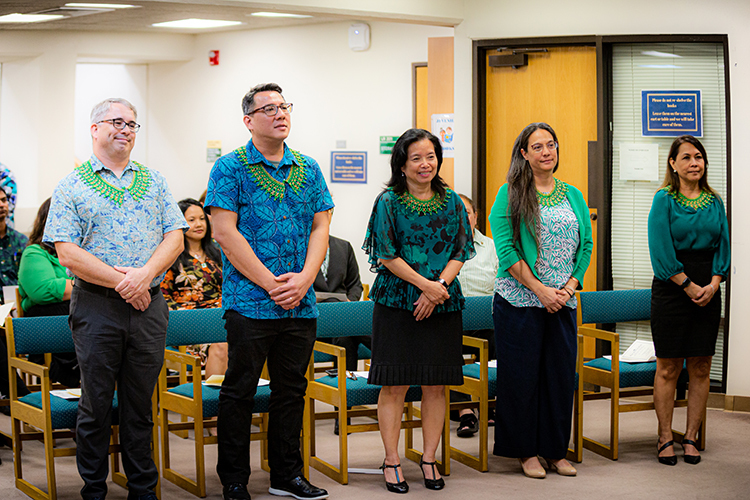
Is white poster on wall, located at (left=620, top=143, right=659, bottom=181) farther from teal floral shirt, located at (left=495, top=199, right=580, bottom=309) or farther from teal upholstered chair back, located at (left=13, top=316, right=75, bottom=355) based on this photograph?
teal upholstered chair back, located at (left=13, top=316, right=75, bottom=355)

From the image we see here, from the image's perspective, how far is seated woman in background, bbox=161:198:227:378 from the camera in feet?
14.8

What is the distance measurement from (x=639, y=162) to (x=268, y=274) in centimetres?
308

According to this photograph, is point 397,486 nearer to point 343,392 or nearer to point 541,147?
point 343,392

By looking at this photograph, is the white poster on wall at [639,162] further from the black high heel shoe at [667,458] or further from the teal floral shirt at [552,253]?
the black high heel shoe at [667,458]

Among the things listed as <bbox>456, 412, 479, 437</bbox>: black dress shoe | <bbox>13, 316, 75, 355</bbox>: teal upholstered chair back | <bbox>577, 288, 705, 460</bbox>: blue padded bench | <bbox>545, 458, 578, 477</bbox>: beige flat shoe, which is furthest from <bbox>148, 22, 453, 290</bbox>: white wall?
<bbox>13, 316, 75, 355</bbox>: teal upholstered chair back

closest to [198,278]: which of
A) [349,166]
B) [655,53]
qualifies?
[349,166]

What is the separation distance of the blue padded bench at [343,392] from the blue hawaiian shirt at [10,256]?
207 centimetres

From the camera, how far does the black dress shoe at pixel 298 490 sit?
3408 millimetres

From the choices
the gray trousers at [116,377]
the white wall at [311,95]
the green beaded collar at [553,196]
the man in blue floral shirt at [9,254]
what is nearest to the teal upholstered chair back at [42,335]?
the gray trousers at [116,377]

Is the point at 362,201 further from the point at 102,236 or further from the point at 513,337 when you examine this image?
the point at 102,236

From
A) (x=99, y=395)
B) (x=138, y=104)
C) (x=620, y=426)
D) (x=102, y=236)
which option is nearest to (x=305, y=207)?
(x=102, y=236)

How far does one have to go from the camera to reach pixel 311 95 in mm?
7625

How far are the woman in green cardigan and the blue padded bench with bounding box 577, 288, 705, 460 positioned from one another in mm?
406

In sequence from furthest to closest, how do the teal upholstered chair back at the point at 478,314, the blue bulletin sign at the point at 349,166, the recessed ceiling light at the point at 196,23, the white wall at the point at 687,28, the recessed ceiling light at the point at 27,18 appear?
the recessed ceiling light at the point at 196,23 < the blue bulletin sign at the point at 349,166 < the recessed ceiling light at the point at 27,18 < the white wall at the point at 687,28 < the teal upholstered chair back at the point at 478,314
